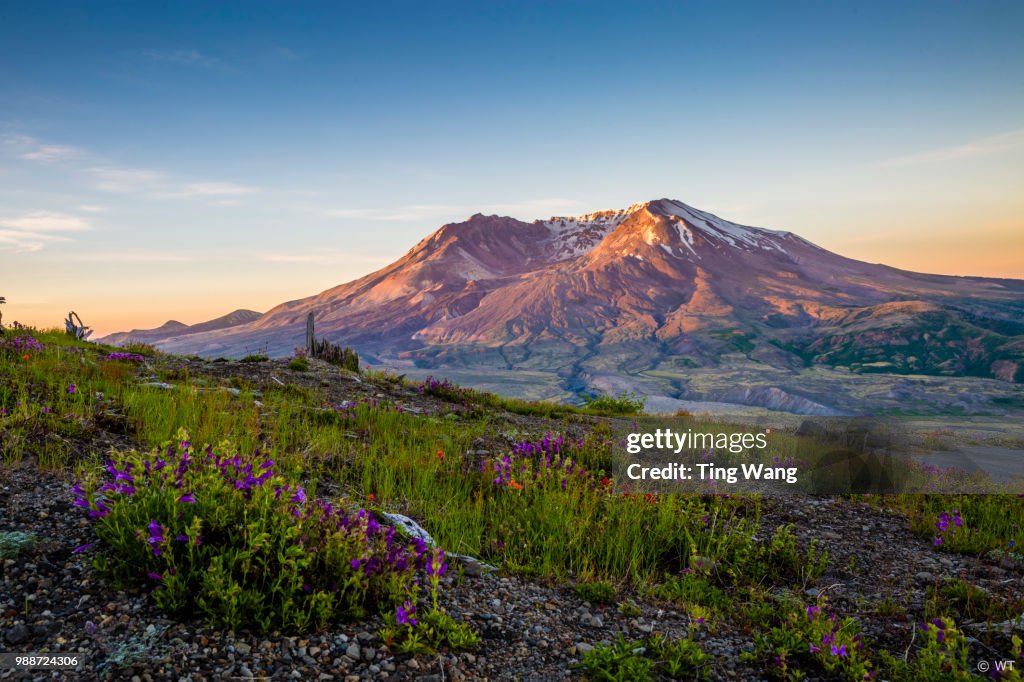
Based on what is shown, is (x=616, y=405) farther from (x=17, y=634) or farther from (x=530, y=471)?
(x=17, y=634)

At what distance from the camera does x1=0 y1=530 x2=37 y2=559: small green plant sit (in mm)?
4406

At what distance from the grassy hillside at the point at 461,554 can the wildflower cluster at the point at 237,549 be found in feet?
0.07

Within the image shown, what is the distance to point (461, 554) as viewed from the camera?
19.8 ft

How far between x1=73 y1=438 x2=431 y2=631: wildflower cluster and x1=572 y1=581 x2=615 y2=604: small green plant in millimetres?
1604

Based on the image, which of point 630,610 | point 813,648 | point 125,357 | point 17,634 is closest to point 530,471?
point 630,610

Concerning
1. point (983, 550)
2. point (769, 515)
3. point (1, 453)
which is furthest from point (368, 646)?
point (983, 550)

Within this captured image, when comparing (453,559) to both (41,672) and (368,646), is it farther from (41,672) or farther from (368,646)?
(41,672)

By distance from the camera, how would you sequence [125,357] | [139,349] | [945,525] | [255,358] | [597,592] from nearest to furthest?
[597,592], [945,525], [125,357], [139,349], [255,358]

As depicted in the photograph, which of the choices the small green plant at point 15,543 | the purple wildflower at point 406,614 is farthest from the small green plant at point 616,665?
the small green plant at point 15,543

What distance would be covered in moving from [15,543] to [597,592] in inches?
179

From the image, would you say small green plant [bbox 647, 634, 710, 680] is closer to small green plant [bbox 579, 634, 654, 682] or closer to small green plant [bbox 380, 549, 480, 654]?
small green plant [bbox 579, 634, 654, 682]

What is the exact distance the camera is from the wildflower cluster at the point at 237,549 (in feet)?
13.5

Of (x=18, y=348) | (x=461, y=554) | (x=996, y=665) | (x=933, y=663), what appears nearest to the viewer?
(x=933, y=663)

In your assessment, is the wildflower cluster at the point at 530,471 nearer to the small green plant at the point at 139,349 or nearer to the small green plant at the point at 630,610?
the small green plant at the point at 630,610
